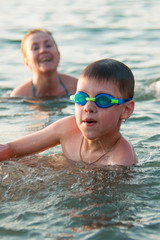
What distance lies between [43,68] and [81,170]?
3.72 meters

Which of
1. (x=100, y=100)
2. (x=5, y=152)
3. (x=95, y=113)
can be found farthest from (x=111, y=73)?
(x=5, y=152)

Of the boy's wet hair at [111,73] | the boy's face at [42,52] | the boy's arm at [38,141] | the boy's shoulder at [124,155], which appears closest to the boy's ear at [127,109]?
the boy's wet hair at [111,73]

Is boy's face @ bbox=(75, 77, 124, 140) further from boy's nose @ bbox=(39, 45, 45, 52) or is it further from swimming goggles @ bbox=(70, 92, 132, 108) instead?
boy's nose @ bbox=(39, 45, 45, 52)

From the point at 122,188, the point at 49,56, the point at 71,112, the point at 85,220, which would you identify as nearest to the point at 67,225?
the point at 85,220

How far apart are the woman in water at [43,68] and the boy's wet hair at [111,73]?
152 inches

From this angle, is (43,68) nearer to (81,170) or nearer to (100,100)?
(81,170)

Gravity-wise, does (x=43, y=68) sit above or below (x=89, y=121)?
below

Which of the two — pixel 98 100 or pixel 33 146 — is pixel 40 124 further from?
pixel 98 100

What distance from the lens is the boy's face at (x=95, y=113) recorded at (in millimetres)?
4340

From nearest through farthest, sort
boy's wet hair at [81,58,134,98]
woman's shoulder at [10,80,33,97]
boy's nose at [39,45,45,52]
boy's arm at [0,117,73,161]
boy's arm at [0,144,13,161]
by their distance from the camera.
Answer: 1. boy's wet hair at [81,58,134,98]
2. boy's arm at [0,144,13,161]
3. boy's arm at [0,117,73,161]
4. boy's nose at [39,45,45,52]
5. woman's shoulder at [10,80,33,97]

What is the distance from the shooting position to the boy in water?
434 centimetres

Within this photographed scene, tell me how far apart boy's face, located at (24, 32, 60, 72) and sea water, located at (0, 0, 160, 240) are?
566mm

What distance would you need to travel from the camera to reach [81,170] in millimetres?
4762

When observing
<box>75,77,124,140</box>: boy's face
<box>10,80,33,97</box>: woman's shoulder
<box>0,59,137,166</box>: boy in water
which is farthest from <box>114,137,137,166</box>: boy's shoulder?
<box>10,80,33,97</box>: woman's shoulder
